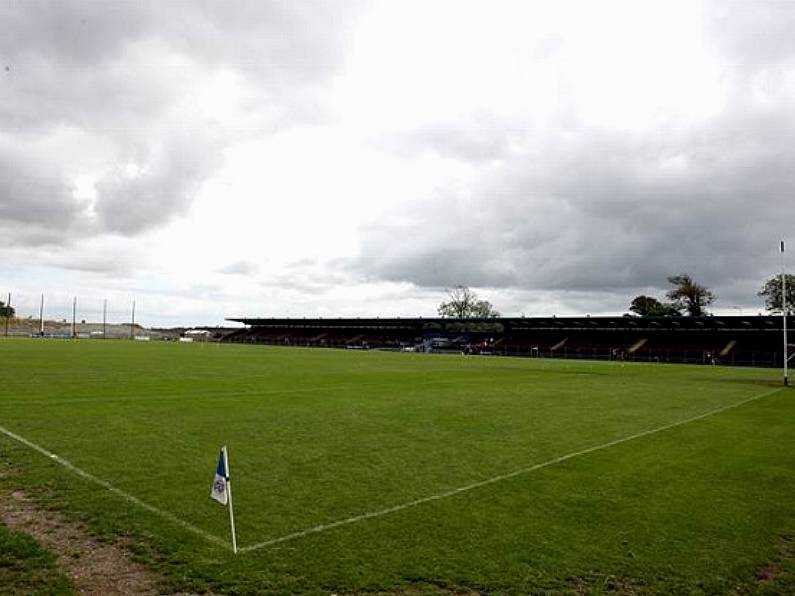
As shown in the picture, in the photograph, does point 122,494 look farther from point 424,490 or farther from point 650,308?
point 650,308

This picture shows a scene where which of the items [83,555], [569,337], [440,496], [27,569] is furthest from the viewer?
[569,337]

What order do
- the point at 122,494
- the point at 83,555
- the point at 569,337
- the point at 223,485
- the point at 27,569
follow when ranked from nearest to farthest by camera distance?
the point at 27,569
the point at 83,555
the point at 223,485
the point at 122,494
the point at 569,337

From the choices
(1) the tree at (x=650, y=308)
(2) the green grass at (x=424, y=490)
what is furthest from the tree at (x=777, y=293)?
(2) the green grass at (x=424, y=490)

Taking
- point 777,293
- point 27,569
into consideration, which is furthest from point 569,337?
point 27,569

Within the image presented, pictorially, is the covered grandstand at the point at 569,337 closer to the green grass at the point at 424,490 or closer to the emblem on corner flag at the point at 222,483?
the green grass at the point at 424,490

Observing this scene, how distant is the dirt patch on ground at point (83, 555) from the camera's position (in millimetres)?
5789

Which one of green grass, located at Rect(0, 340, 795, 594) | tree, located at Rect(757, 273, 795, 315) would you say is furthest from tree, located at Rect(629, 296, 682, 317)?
green grass, located at Rect(0, 340, 795, 594)

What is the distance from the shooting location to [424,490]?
370 inches

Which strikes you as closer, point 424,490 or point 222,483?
point 222,483

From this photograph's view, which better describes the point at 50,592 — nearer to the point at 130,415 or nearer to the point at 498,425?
the point at 130,415

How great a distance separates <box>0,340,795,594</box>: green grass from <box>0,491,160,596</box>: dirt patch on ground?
231mm

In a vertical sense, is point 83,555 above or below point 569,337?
A: below

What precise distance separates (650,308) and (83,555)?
135905 mm

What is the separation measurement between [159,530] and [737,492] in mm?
8490
